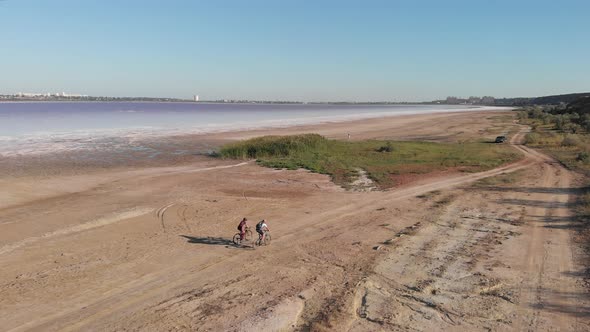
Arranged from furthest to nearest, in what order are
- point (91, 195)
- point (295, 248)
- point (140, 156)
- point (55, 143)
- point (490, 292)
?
point (55, 143) < point (140, 156) < point (91, 195) < point (295, 248) < point (490, 292)

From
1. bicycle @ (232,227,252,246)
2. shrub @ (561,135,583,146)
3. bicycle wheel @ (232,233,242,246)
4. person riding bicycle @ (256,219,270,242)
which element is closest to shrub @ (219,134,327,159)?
bicycle @ (232,227,252,246)

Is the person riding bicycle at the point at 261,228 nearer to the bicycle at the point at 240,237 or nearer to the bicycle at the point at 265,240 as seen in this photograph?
the bicycle at the point at 265,240

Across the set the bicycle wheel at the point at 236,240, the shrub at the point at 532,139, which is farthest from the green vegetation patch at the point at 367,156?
the bicycle wheel at the point at 236,240

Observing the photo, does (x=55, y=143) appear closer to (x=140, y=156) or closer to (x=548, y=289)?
(x=140, y=156)

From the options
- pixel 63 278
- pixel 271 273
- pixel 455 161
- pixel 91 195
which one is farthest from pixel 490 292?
pixel 455 161

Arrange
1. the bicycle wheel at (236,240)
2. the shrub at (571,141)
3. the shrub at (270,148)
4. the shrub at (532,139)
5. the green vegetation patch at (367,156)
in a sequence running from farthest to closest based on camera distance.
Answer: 1. the shrub at (532,139)
2. the shrub at (571,141)
3. the shrub at (270,148)
4. the green vegetation patch at (367,156)
5. the bicycle wheel at (236,240)

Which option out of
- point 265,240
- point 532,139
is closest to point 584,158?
point 532,139
